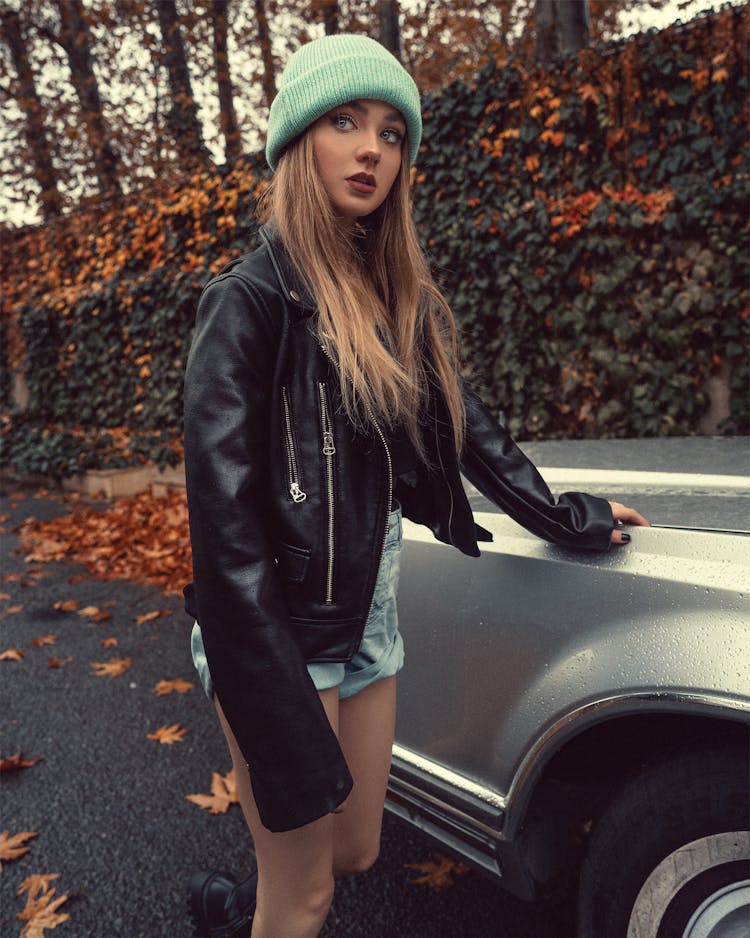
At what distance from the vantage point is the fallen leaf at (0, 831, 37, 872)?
225 centimetres

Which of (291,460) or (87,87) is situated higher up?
(87,87)

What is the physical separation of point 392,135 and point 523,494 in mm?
751

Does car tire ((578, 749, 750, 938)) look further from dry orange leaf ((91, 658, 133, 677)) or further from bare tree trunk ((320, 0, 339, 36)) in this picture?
bare tree trunk ((320, 0, 339, 36))

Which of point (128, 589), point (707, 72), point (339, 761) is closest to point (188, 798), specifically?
point (339, 761)

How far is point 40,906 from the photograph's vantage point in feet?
6.67

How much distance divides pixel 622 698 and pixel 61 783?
2223mm

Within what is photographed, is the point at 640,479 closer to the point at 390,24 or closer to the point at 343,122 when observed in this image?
the point at 343,122

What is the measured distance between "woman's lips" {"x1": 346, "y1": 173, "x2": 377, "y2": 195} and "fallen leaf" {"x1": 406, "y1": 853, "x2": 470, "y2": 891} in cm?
183

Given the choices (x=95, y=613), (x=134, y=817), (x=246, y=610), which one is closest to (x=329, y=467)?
(x=246, y=610)

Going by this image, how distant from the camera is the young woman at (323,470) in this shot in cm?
108

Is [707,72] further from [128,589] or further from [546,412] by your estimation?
[128,589]

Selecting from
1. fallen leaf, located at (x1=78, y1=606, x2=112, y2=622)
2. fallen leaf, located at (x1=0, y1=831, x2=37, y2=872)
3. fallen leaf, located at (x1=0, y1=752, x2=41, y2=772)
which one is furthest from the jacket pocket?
fallen leaf, located at (x1=78, y1=606, x2=112, y2=622)

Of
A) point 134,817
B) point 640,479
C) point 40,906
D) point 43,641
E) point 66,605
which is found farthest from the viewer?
point 66,605

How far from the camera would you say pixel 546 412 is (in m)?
5.17
